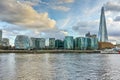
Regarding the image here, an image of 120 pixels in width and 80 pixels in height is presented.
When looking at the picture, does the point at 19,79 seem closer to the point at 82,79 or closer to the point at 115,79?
the point at 82,79

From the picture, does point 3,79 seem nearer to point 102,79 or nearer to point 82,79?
point 82,79

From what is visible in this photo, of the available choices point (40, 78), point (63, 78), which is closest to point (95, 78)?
point (63, 78)

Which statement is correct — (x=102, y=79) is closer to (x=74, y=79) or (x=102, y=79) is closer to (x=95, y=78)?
(x=95, y=78)

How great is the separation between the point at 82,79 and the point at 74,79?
1.71 meters

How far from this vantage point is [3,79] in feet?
190

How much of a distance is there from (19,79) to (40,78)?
4535 millimetres

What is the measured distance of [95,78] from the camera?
60.4 m

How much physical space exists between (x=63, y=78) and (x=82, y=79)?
4118 millimetres

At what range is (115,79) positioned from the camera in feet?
197

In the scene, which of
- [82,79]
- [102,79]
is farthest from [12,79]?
[102,79]

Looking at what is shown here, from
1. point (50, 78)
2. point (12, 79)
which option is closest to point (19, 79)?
point (12, 79)

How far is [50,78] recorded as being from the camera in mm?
59656

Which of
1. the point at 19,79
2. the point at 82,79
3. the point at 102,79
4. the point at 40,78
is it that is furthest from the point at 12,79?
the point at 102,79

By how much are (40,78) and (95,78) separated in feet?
38.8
